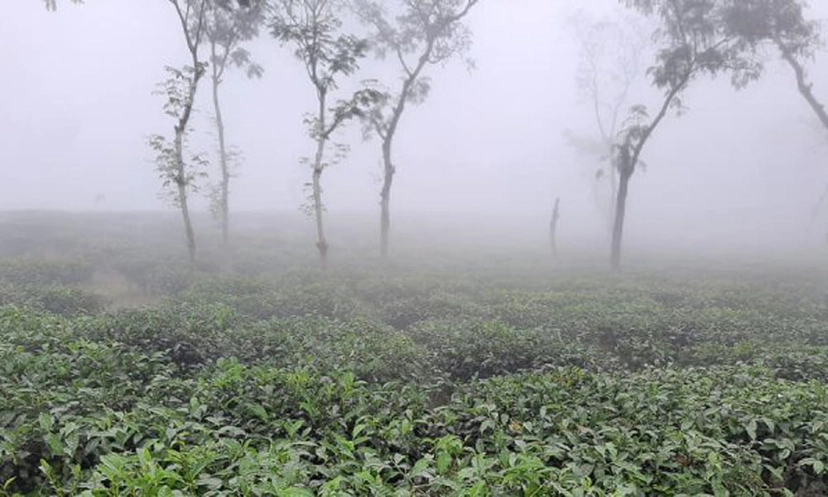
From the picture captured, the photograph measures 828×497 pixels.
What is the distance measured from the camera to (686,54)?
27141 millimetres

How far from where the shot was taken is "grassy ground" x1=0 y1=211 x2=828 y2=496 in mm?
4254

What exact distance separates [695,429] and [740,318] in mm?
9518

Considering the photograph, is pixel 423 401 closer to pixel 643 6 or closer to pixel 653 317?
pixel 653 317

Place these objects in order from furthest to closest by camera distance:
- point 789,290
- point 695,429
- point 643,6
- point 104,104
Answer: point 104,104, point 643,6, point 789,290, point 695,429

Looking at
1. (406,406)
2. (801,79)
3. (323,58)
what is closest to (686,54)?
(801,79)

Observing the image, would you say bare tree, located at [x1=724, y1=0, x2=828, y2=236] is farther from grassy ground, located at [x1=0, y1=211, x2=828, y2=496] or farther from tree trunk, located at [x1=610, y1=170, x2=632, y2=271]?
grassy ground, located at [x1=0, y1=211, x2=828, y2=496]

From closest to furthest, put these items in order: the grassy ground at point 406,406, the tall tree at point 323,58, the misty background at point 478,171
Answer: the grassy ground at point 406,406 < the tall tree at point 323,58 < the misty background at point 478,171

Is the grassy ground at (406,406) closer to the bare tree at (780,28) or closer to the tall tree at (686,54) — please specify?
the tall tree at (686,54)

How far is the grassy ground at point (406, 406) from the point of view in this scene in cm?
425

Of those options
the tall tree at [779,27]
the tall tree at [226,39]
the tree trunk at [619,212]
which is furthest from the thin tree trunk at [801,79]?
the tall tree at [226,39]

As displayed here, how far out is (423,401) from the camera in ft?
20.5

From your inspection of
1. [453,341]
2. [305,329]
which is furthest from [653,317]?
[305,329]

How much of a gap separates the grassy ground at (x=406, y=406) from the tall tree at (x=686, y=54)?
16.8 metres

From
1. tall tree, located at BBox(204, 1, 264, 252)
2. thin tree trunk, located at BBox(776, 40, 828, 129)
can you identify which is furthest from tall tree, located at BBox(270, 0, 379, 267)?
thin tree trunk, located at BBox(776, 40, 828, 129)
